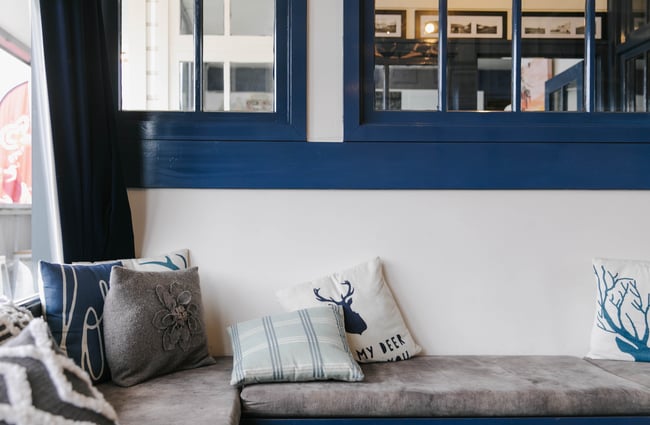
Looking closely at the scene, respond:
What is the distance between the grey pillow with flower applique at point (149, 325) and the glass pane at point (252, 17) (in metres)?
1.13

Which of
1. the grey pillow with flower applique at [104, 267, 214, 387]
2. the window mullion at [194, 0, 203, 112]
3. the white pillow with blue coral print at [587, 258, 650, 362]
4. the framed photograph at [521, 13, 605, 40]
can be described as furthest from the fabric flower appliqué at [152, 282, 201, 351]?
the framed photograph at [521, 13, 605, 40]

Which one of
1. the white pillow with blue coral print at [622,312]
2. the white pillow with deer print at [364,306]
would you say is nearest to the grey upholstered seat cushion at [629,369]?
the white pillow with blue coral print at [622,312]

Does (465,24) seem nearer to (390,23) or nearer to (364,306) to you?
(390,23)

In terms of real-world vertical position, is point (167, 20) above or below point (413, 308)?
above

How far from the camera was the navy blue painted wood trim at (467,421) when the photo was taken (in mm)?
1771

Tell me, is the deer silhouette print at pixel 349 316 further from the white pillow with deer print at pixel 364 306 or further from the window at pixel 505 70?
the window at pixel 505 70

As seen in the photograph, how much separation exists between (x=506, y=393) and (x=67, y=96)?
187 cm

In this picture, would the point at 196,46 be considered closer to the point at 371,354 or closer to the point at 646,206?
the point at 371,354

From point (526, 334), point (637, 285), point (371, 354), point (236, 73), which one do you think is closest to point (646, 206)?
point (637, 285)

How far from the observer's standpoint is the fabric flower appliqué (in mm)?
1890

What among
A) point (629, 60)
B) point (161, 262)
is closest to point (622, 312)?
point (629, 60)

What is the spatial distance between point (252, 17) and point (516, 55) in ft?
3.83

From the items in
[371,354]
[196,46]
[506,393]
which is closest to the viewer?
[506,393]

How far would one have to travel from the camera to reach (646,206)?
239 centimetres
